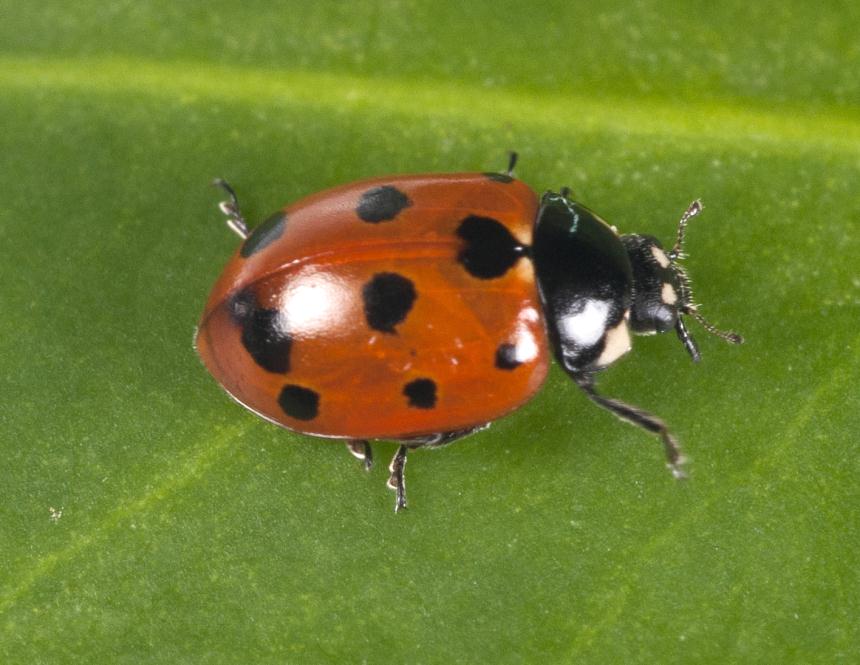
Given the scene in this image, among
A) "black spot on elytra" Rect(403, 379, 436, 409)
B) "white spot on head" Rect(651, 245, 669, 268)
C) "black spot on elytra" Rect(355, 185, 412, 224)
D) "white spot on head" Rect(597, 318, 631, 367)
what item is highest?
"black spot on elytra" Rect(355, 185, 412, 224)

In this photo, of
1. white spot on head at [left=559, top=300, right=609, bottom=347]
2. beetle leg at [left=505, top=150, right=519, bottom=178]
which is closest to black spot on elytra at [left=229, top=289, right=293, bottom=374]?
white spot on head at [left=559, top=300, right=609, bottom=347]

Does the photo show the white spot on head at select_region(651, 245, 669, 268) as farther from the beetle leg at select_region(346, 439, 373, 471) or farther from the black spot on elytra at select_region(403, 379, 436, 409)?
the beetle leg at select_region(346, 439, 373, 471)

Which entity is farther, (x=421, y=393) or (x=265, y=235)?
(x=265, y=235)

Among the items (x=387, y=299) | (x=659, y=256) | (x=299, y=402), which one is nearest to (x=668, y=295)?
(x=659, y=256)

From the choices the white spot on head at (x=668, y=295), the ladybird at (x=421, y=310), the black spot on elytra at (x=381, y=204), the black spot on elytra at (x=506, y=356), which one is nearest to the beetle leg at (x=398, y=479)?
the ladybird at (x=421, y=310)

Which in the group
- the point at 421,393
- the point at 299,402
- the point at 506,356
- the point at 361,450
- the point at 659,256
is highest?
the point at 659,256

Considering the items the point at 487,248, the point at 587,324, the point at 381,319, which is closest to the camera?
the point at 381,319

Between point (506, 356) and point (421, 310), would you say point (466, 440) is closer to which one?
point (506, 356)

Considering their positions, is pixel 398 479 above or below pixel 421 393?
below
